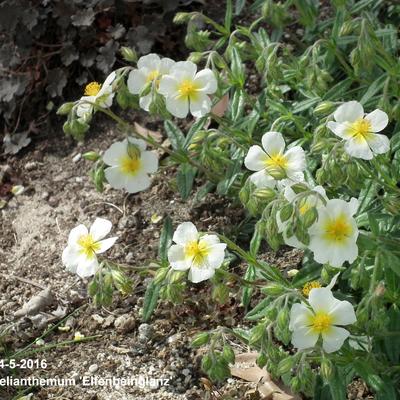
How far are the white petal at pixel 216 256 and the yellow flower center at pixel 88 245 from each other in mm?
475

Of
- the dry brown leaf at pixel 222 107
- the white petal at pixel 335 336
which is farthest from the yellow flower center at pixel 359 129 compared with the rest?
the dry brown leaf at pixel 222 107

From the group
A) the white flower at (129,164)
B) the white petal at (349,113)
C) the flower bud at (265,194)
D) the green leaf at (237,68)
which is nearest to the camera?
the flower bud at (265,194)

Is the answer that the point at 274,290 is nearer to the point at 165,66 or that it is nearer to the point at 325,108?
the point at 325,108

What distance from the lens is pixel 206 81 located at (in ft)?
11.1

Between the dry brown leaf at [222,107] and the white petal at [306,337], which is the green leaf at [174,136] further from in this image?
the white petal at [306,337]

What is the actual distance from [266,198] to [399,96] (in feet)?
3.68

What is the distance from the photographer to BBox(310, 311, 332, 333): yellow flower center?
8.97 feet

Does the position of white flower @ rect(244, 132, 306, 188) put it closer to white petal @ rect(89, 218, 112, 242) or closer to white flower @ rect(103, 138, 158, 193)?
white flower @ rect(103, 138, 158, 193)

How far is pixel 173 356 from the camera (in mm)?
3660

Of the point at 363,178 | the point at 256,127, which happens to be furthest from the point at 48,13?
the point at 363,178

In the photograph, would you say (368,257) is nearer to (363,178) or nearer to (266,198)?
(363,178)

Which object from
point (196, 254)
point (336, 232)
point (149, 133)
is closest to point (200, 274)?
point (196, 254)

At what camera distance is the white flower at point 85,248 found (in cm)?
313

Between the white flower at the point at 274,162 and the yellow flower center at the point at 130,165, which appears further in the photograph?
the yellow flower center at the point at 130,165
